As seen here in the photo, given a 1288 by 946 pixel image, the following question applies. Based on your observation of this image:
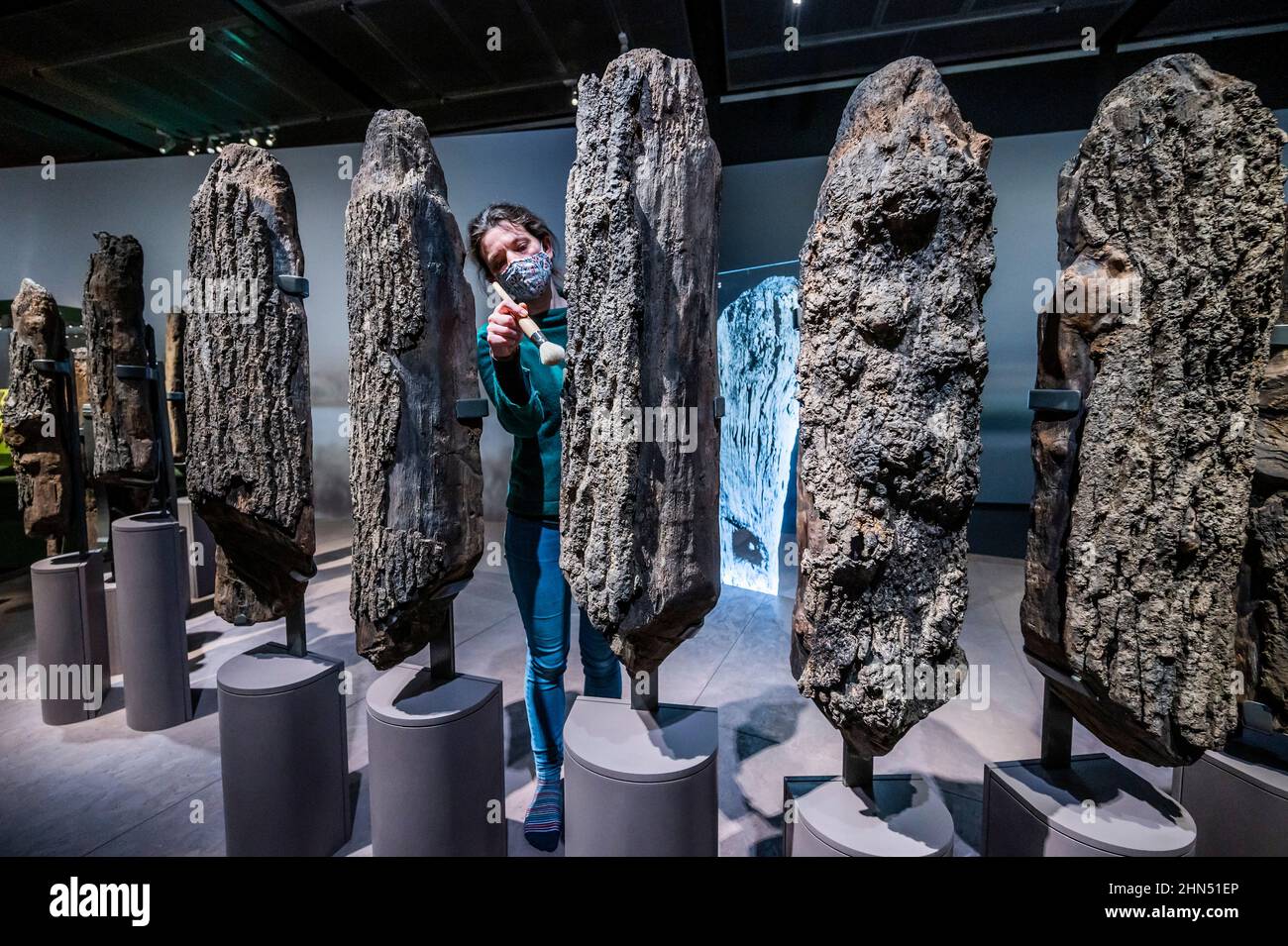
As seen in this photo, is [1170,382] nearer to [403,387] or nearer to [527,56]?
[403,387]

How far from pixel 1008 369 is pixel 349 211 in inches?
174

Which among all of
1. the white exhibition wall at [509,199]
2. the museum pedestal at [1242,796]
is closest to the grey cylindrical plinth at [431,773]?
the museum pedestal at [1242,796]

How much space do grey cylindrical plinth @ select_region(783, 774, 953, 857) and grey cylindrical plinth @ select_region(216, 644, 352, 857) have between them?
1500mm

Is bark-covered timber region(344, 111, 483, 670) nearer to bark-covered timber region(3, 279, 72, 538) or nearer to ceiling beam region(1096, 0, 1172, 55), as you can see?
bark-covered timber region(3, 279, 72, 538)

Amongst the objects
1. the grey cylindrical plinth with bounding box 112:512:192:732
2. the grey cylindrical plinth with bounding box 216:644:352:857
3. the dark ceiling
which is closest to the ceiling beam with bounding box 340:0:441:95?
the dark ceiling

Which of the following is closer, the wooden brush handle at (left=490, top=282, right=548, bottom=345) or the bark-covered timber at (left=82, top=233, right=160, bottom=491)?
the wooden brush handle at (left=490, top=282, right=548, bottom=345)

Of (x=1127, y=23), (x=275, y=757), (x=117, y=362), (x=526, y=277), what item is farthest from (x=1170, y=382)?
(x=117, y=362)

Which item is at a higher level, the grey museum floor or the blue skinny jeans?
the blue skinny jeans

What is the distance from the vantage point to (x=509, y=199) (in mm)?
3963

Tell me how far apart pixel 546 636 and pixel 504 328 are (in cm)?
106

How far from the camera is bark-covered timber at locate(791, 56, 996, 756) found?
3.63 ft

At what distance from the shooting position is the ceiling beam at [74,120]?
2.43m

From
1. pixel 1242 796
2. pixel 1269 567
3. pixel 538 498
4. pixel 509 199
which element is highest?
pixel 509 199

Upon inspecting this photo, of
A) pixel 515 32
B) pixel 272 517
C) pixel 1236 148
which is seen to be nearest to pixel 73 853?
pixel 272 517
